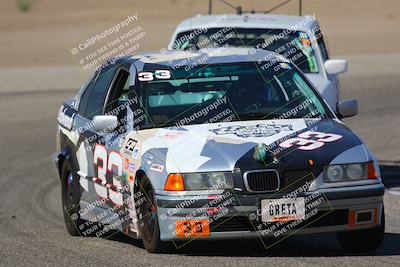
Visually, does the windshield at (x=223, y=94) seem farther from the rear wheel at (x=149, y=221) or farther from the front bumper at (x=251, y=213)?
the front bumper at (x=251, y=213)

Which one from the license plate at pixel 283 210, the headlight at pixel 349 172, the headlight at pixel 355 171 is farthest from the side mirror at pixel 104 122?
the headlight at pixel 355 171

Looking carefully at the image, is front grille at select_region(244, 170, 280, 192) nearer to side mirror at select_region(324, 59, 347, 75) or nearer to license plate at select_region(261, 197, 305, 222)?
license plate at select_region(261, 197, 305, 222)

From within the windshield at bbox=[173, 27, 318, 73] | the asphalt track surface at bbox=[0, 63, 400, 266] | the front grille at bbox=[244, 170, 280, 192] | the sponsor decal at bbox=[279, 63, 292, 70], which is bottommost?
the asphalt track surface at bbox=[0, 63, 400, 266]

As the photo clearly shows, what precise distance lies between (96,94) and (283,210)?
2866 millimetres

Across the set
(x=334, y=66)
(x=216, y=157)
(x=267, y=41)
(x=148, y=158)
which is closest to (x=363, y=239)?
(x=216, y=157)

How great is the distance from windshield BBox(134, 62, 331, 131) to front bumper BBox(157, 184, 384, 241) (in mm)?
1107

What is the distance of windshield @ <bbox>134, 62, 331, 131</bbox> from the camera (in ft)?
30.2

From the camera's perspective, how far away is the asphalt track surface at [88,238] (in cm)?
834

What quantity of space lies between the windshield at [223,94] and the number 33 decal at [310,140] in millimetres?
561

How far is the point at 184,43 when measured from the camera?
47.2 ft

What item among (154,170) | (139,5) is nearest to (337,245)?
(154,170)

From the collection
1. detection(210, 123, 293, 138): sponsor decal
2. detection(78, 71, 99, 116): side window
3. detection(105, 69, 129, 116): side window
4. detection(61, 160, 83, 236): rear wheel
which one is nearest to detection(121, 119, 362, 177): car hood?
detection(210, 123, 293, 138): sponsor decal

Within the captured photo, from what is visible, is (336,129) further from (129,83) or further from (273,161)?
(129,83)

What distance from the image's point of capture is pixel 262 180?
26.8 ft
